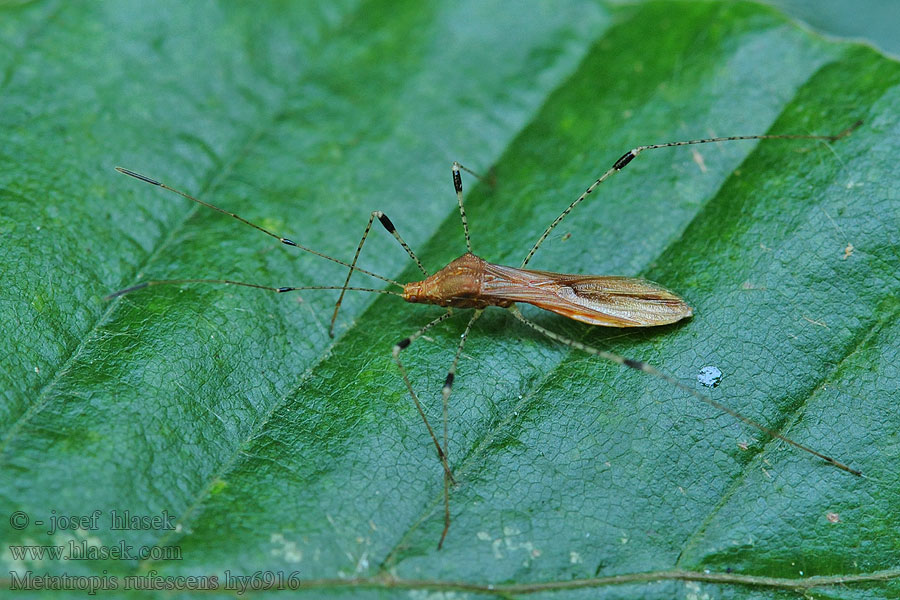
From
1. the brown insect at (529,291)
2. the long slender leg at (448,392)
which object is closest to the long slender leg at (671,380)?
the brown insect at (529,291)

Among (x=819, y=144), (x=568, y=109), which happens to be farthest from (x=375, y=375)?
(x=819, y=144)

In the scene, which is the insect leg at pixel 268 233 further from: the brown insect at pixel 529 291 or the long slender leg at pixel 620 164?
the long slender leg at pixel 620 164

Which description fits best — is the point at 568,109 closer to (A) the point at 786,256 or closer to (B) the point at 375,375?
(A) the point at 786,256

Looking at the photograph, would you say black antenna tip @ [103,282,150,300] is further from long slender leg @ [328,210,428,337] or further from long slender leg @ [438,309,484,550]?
long slender leg @ [438,309,484,550]

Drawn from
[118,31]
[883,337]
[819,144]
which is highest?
[118,31]

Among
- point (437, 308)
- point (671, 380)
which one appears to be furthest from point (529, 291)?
point (671, 380)

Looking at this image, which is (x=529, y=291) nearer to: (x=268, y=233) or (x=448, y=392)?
(x=448, y=392)

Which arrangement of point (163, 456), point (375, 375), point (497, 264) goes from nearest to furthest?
point (163, 456) → point (375, 375) → point (497, 264)
